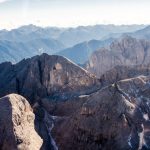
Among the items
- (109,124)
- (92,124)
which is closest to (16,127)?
(92,124)

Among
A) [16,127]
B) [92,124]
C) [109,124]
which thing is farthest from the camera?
[92,124]

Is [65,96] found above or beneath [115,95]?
beneath

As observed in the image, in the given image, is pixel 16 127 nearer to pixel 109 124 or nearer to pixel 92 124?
pixel 92 124

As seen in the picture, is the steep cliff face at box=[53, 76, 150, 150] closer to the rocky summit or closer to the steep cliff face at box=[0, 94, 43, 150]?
the rocky summit

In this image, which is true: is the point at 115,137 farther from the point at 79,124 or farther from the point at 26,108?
the point at 26,108

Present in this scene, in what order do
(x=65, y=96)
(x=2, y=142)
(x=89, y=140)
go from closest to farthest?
1. (x=2, y=142)
2. (x=89, y=140)
3. (x=65, y=96)

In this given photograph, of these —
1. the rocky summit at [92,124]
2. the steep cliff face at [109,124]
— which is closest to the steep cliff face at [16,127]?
the rocky summit at [92,124]

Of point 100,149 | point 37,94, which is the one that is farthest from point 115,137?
point 37,94
